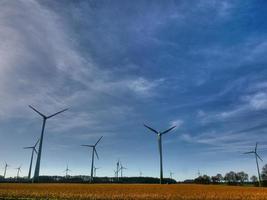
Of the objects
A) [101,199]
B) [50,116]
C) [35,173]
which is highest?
[50,116]

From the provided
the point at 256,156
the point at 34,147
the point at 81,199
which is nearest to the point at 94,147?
the point at 34,147

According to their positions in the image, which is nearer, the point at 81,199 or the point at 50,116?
the point at 81,199

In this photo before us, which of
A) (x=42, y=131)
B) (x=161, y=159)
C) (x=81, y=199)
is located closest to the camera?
(x=81, y=199)

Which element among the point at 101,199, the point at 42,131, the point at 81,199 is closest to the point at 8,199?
the point at 81,199

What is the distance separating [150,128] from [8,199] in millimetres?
95120

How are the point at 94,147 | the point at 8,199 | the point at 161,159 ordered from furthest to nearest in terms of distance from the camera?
the point at 94,147
the point at 161,159
the point at 8,199

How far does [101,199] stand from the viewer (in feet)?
112

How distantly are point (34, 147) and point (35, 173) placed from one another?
51044 millimetres

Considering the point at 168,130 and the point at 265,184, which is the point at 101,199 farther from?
the point at 265,184

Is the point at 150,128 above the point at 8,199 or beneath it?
above

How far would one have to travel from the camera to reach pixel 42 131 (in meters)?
113

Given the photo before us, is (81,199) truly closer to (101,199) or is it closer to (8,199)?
(101,199)

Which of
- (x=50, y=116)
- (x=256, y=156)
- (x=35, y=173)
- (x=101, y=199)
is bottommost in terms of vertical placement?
(x=101, y=199)

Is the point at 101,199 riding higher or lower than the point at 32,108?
lower
